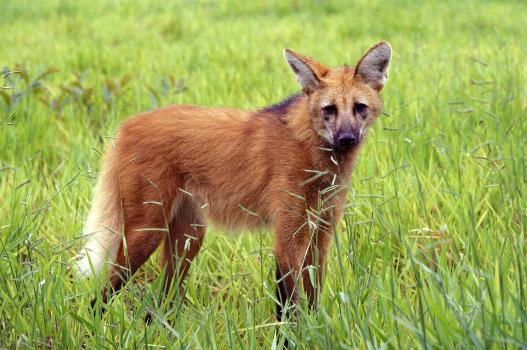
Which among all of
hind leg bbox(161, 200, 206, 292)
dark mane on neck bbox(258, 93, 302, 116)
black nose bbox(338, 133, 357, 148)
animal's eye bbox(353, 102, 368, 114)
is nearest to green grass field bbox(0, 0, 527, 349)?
hind leg bbox(161, 200, 206, 292)

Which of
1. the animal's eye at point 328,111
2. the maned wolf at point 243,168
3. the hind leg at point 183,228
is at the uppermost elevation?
the animal's eye at point 328,111

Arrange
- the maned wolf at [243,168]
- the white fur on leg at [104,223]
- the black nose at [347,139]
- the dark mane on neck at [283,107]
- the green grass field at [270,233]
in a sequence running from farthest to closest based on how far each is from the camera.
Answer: the dark mane on neck at [283,107] < the white fur on leg at [104,223] < the maned wolf at [243,168] < the black nose at [347,139] < the green grass field at [270,233]

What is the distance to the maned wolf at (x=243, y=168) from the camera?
285 centimetres

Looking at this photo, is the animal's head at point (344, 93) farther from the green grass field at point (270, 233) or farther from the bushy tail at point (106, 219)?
the bushy tail at point (106, 219)

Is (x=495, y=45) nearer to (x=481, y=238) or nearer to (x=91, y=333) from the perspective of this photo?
(x=481, y=238)

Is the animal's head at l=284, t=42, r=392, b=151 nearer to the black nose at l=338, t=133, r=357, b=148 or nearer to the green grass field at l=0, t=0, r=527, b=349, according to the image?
the black nose at l=338, t=133, r=357, b=148

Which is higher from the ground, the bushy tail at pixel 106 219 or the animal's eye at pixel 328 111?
the animal's eye at pixel 328 111

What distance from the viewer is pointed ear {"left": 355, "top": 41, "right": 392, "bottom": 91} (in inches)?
115

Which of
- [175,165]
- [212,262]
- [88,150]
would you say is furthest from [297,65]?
[88,150]

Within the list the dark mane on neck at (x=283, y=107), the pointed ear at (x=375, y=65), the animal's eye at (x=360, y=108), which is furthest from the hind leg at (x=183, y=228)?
the pointed ear at (x=375, y=65)

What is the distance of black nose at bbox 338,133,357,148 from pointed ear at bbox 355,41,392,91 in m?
0.37

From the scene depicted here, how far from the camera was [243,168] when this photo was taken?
120 inches

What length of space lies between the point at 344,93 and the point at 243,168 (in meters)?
0.57

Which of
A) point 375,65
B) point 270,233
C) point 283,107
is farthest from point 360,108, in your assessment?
point 270,233
